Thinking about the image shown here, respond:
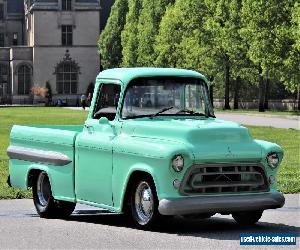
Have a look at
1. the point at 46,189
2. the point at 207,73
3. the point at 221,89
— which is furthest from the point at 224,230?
the point at 221,89

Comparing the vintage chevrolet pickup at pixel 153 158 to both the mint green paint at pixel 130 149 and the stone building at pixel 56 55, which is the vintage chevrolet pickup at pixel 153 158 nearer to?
the mint green paint at pixel 130 149

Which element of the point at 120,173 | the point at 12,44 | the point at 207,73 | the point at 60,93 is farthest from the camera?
the point at 12,44

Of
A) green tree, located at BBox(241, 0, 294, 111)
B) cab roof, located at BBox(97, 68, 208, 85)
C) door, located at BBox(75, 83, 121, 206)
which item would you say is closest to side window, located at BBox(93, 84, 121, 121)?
door, located at BBox(75, 83, 121, 206)

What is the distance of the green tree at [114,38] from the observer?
381 ft

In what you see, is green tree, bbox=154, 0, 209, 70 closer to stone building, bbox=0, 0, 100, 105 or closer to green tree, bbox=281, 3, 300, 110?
green tree, bbox=281, 3, 300, 110

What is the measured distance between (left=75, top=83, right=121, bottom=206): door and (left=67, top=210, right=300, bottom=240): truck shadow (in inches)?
14.8

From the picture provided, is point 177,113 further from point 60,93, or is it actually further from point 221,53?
point 60,93

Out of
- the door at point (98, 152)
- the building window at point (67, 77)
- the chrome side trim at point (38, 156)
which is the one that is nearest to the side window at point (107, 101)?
the door at point (98, 152)

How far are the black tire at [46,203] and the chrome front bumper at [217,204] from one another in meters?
2.44

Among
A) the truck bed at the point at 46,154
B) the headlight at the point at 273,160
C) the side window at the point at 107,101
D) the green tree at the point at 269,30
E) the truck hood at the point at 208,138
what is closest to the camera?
the truck hood at the point at 208,138

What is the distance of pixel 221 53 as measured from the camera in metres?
76.7

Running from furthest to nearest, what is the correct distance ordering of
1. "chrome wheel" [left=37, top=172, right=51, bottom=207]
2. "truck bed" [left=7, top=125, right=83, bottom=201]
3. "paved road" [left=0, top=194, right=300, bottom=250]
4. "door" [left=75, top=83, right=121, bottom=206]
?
1. "chrome wheel" [left=37, top=172, right=51, bottom=207]
2. "truck bed" [left=7, top=125, right=83, bottom=201]
3. "door" [left=75, top=83, right=121, bottom=206]
4. "paved road" [left=0, top=194, right=300, bottom=250]

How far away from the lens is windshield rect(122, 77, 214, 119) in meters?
11.9

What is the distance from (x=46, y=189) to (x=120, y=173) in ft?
6.38
